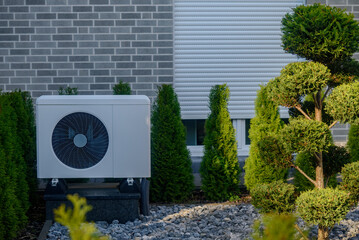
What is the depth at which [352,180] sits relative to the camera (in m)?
3.87

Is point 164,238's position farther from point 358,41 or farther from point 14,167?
point 358,41

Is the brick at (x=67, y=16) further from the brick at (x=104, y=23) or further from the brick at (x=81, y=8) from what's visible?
the brick at (x=104, y=23)

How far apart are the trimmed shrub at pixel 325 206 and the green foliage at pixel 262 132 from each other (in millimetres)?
2026

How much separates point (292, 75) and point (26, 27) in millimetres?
4563

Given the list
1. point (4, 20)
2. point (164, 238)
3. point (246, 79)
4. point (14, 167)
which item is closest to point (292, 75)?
point (164, 238)

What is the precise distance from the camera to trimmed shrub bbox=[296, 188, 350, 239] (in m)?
3.69

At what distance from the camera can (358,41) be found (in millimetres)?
3982

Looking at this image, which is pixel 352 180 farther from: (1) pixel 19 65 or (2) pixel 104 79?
(1) pixel 19 65

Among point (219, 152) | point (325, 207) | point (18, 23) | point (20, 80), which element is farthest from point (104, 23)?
point (325, 207)

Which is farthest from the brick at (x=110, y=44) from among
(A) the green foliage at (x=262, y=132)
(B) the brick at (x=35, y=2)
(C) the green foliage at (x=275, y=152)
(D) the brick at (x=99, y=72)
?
(C) the green foliage at (x=275, y=152)

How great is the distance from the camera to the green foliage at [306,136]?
12.1 ft

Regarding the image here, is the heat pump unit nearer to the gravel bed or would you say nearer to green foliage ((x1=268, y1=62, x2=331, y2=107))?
the gravel bed

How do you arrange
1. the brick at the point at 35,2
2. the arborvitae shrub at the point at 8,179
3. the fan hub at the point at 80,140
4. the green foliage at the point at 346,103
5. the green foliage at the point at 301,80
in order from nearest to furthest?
1. the green foliage at the point at 346,103
2. the green foliage at the point at 301,80
3. the arborvitae shrub at the point at 8,179
4. the fan hub at the point at 80,140
5. the brick at the point at 35,2

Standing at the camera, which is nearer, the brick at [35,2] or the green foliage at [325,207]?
the green foliage at [325,207]
